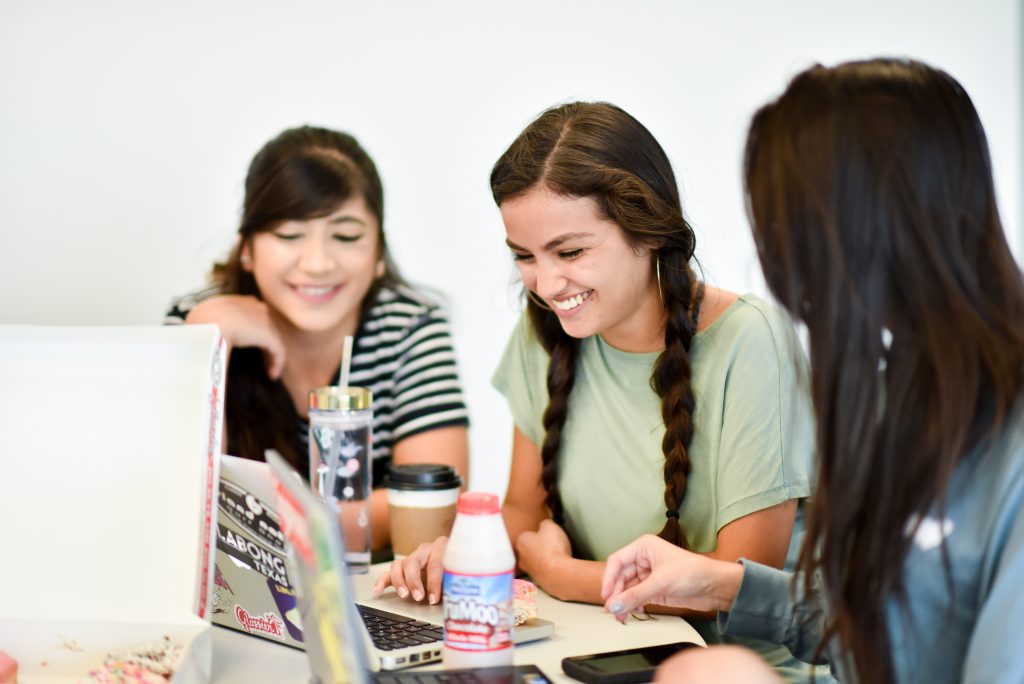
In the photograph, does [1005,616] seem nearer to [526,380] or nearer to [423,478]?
[423,478]

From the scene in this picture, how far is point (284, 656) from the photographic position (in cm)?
108

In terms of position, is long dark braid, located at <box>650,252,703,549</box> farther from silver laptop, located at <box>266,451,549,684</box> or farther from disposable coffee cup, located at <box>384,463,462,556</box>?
silver laptop, located at <box>266,451,549,684</box>

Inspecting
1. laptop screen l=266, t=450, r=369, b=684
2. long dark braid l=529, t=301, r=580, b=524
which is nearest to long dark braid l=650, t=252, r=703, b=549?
long dark braid l=529, t=301, r=580, b=524

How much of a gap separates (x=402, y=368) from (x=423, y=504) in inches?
20.9

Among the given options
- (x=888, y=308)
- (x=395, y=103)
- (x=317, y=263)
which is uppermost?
(x=395, y=103)

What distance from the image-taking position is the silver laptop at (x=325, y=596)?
703 mm

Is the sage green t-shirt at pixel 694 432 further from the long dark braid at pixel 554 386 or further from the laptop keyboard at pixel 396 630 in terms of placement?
the laptop keyboard at pixel 396 630

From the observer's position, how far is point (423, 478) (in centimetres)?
138

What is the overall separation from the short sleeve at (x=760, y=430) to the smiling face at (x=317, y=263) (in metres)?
0.73

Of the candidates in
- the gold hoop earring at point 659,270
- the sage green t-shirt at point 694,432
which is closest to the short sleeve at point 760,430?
the sage green t-shirt at point 694,432

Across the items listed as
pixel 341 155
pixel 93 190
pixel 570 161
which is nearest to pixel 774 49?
pixel 341 155

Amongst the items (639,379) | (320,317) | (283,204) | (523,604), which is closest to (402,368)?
(320,317)

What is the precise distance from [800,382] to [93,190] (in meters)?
1.69

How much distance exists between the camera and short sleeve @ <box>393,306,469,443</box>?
1.85 meters
